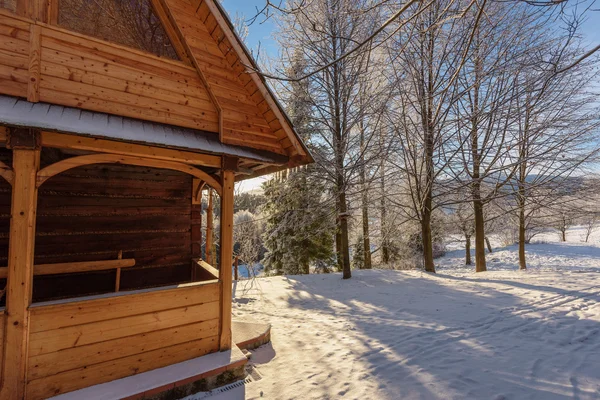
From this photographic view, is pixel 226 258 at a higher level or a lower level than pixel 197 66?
lower

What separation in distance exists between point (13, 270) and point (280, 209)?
11704 millimetres

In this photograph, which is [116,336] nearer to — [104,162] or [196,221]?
[104,162]

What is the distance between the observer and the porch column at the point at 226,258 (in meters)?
4.49

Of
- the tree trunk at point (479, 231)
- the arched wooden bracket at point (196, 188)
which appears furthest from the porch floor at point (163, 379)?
the tree trunk at point (479, 231)

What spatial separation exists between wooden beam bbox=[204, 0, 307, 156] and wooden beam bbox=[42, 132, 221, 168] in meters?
1.28

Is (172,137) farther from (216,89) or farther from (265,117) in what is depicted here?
(265,117)

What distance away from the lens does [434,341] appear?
485 cm

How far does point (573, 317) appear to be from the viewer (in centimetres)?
557

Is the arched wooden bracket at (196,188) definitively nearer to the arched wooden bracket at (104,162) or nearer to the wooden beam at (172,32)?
→ the arched wooden bracket at (104,162)

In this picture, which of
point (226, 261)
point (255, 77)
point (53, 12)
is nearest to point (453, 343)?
point (226, 261)

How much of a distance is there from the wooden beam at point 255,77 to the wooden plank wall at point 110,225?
2.90m

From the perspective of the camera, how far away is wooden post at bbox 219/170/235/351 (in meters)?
4.48

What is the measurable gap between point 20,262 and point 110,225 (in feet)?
8.64

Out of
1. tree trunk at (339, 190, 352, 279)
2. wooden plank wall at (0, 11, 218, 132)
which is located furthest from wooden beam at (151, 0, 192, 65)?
tree trunk at (339, 190, 352, 279)
